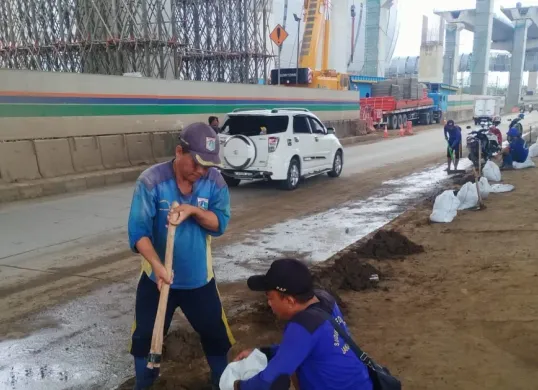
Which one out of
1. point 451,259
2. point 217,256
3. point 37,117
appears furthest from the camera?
point 37,117

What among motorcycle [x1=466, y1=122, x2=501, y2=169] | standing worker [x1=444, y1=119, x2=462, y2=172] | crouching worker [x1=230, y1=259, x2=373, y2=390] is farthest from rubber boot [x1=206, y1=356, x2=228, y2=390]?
standing worker [x1=444, y1=119, x2=462, y2=172]

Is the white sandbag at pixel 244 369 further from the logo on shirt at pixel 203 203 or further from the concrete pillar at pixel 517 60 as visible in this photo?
the concrete pillar at pixel 517 60

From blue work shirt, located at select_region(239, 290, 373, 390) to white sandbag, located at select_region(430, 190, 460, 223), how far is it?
6.72 m

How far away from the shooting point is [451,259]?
6.60m

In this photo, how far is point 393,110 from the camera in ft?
118

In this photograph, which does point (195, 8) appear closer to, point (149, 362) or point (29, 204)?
point (29, 204)

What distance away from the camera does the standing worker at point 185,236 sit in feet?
9.07

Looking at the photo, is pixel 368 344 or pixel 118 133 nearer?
pixel 368 344

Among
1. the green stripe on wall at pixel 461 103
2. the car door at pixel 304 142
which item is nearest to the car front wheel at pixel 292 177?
the car door at pixel 304 142

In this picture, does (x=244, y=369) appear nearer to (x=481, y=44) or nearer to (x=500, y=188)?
(x=500, y=188)

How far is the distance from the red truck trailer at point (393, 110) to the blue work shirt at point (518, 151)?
62.2 feet

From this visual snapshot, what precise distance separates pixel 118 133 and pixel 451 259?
11.0 meters

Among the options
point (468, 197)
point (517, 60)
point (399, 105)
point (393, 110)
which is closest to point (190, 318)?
point (468, 197)

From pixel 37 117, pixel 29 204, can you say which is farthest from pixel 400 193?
pixel 37 117
